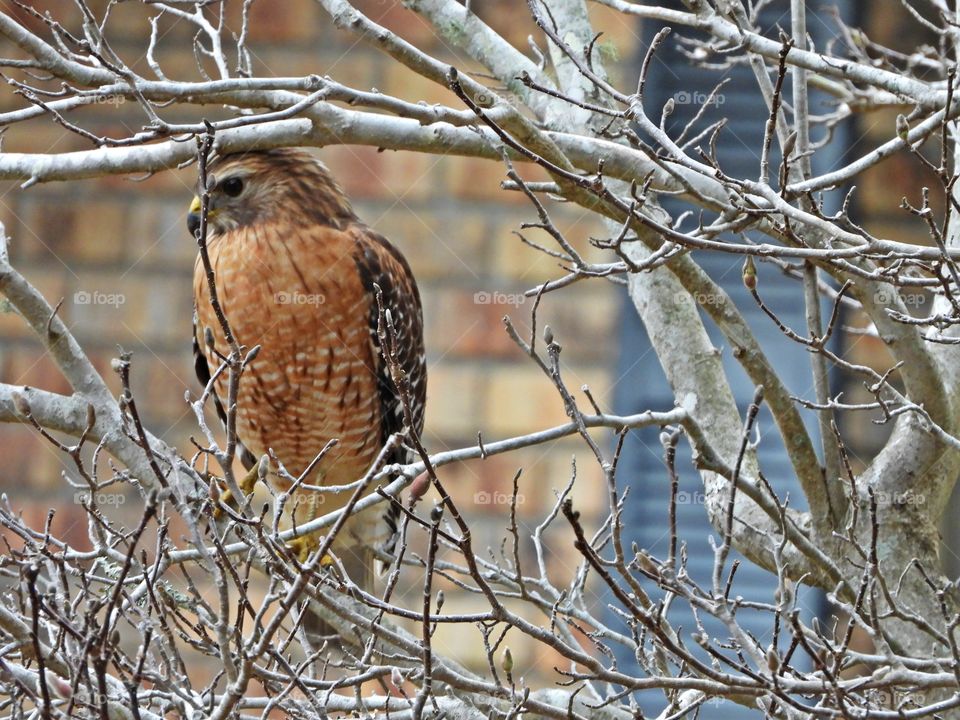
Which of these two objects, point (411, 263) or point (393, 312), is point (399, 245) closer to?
point (411, 263)

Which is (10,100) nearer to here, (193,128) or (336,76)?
(336,76)

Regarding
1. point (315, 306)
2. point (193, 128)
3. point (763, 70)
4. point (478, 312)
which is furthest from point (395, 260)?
point (193, 128)

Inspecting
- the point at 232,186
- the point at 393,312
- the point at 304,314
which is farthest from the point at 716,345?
the point at 232,186

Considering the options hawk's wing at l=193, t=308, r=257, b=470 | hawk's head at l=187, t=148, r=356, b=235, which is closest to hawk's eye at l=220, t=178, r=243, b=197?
hawk's head at l=187, t=148, r=356, b=235

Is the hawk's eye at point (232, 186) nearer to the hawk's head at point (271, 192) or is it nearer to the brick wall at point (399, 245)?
the hawk's head at point (271, 192)

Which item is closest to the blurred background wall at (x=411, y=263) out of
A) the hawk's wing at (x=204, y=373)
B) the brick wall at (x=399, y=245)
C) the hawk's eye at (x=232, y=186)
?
the brick wall at (x=399, y=245)

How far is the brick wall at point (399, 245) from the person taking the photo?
86.0 inches

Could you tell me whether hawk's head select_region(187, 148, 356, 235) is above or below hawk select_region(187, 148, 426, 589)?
above

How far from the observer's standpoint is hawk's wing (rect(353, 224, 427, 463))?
1.77m

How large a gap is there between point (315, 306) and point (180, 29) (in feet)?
2.96

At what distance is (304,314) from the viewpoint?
174 cm

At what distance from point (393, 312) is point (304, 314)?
14 cm

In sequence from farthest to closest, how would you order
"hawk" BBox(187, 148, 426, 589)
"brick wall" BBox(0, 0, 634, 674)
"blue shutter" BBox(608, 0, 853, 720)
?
1. "brick wall" BBox(0, 0, 634, 674)
2. "blue shutter" BBox(608, 0, 853, 720)
3. "hawk" BBox(187, 148, 426, 589)

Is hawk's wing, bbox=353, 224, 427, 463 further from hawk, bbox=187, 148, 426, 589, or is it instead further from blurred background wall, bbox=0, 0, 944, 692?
blurred background wall, bbox=0, 0, 944, 692
